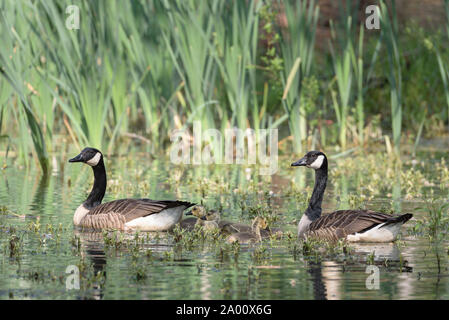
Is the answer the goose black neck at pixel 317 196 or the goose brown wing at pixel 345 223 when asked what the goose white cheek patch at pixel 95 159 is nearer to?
the goose black neck at pixel 317 196

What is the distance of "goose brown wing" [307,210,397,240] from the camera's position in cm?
1119

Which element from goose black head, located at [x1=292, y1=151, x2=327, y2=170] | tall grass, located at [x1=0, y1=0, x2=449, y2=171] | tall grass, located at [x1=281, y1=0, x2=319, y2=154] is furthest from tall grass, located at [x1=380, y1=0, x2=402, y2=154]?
goose black head, located at [x1=292, y1=151, x2=327, y2=170]

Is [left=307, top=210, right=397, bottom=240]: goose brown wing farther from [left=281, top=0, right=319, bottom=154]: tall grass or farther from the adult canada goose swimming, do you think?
[left=281, top=0, right=319, bottom=154]: tall grass

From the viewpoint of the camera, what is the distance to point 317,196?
12867 millimetres

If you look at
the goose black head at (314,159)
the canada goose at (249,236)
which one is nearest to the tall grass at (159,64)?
the goose black head at (314,159)

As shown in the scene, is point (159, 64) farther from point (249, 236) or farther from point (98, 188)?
point (249, 236)

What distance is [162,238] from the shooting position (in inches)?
467

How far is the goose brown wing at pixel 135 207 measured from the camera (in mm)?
12461

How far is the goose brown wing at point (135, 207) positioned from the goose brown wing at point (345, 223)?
183 centimetres

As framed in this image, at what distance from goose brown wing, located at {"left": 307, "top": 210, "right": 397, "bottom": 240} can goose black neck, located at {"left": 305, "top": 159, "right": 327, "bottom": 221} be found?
65 centimetres

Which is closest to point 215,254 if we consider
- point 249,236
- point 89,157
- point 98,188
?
point 249,236

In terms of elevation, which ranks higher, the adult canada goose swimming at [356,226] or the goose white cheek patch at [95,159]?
the goose white cheek patch at [95,159]

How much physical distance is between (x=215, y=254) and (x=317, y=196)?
108 inches
